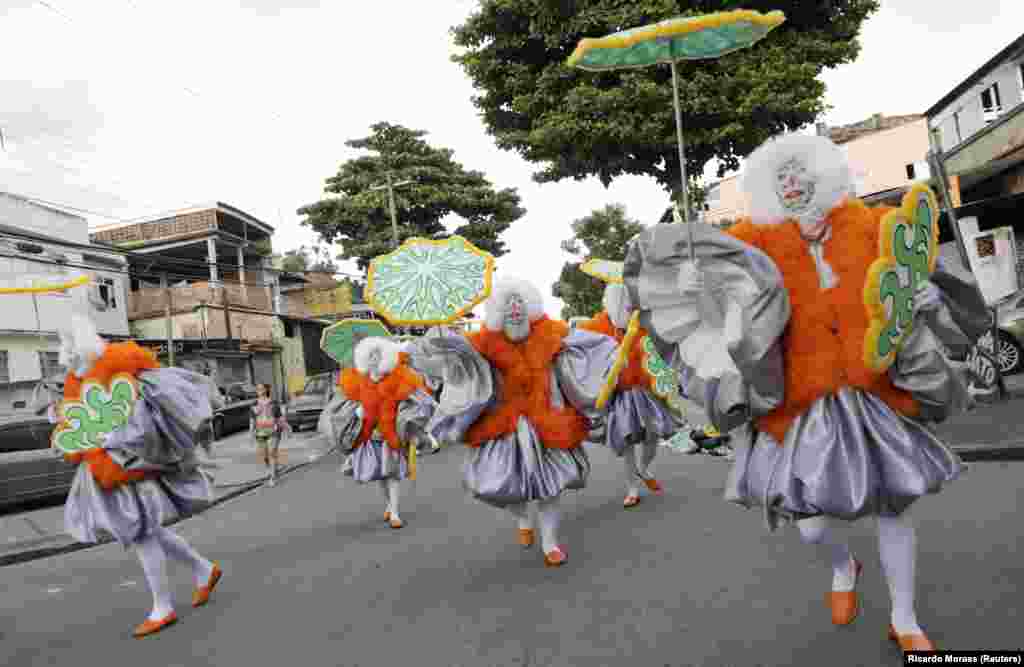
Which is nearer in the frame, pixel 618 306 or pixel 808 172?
pixel 808 172

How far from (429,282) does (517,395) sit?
11.4ft

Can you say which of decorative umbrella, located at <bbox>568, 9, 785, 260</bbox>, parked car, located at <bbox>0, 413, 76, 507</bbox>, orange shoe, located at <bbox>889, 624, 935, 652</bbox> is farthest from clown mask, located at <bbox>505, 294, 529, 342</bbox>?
parked car, located at <bbox>0, 413, 76, 507</bbox>

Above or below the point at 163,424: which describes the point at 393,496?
below

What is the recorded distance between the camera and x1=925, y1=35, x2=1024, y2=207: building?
52.2ft

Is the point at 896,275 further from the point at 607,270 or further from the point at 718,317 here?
the point at 607,270

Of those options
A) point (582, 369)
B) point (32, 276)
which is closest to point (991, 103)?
point (582, 369)

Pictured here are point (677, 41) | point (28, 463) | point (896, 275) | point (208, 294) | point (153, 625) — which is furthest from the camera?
point (208, 294)

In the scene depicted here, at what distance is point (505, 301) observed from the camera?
5.29 m

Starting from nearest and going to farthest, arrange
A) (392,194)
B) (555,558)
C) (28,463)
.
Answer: (555,558) < (28,463) < (392,194)

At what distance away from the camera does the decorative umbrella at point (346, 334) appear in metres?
9.03

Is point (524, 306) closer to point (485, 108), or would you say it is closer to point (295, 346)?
point (485, 108)

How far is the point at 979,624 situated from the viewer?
3123mm

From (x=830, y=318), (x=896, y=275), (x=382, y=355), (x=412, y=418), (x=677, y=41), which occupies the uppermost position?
(x=677, y=41)

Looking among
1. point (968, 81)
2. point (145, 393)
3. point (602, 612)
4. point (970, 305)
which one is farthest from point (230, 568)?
point (968, 81)
